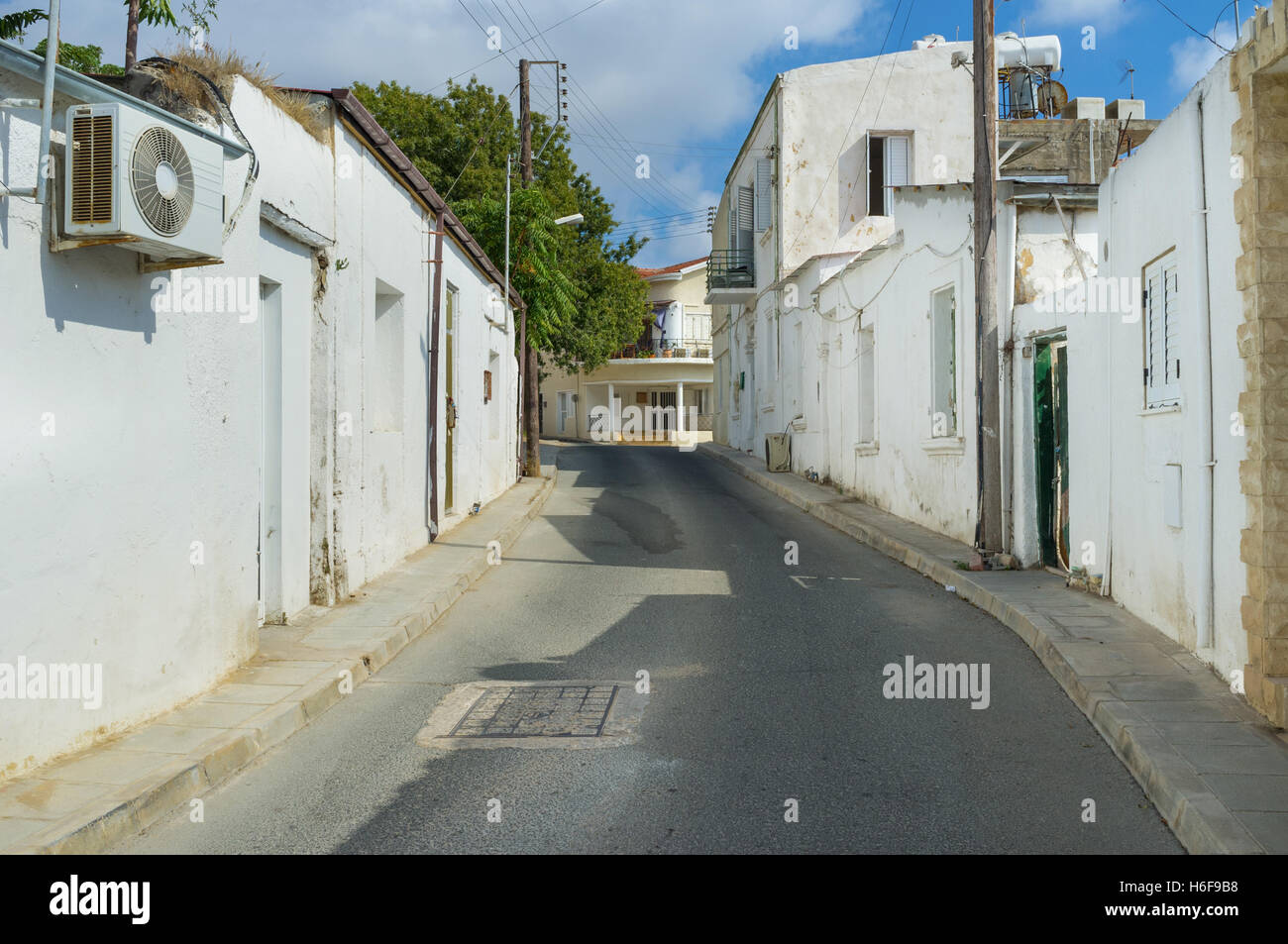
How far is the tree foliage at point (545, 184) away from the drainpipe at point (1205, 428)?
17189 mm

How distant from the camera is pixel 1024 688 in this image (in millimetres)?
6770

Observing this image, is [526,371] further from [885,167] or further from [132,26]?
[132,26]

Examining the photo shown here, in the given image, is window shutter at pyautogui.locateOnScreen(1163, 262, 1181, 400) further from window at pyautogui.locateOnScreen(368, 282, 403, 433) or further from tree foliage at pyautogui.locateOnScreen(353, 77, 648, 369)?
tree foliage at pyautogui.locateOnScreen(353, 77, 648, 369)

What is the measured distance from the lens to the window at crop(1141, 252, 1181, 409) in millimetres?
7344

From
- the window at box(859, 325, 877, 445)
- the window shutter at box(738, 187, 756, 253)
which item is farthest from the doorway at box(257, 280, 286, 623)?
the window shutter at box(738, 187, 756, 253)

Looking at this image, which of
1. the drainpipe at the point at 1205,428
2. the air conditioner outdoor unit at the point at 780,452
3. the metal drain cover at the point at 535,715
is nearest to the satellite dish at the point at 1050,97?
the air conditioner outdoor unit at the point at 780,452

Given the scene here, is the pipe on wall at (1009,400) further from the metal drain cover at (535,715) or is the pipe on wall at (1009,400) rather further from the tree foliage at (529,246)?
the tree foliage at (529,246)

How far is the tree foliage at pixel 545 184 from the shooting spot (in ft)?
106

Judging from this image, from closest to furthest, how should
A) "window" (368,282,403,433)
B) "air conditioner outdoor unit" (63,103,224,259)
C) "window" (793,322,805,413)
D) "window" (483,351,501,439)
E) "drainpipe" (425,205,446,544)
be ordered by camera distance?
"air conditioner outdoor unit" (63,103,224,259) → "window" (368,282,403,433) → "drainpipe" (425,205,446,544) → "window" (483,351,501,439) → "window" (793,322,805,413)

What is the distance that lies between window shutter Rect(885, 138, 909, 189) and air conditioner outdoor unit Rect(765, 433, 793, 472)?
621cm

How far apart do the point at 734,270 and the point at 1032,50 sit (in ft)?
30.0

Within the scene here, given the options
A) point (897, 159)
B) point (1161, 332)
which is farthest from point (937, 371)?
point (897, 159)

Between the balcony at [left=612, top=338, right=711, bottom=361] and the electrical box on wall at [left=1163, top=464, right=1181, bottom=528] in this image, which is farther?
the balcony at [left=612, top=338, right=711, bottom=361]
